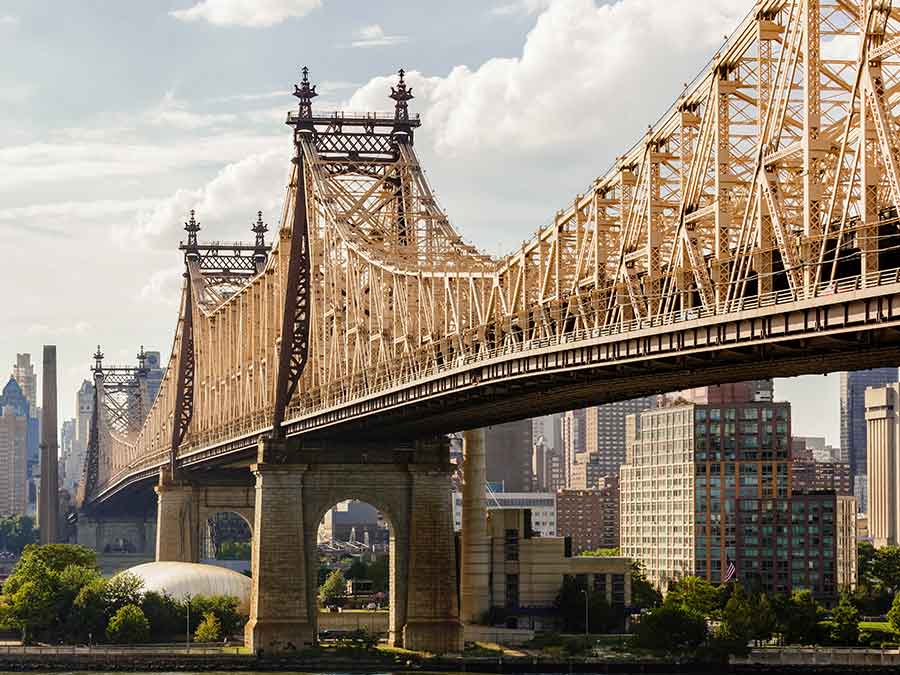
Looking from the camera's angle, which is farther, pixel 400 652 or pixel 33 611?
pixel 33 611

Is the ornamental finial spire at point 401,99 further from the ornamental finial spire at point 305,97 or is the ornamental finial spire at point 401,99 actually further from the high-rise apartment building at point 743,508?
the high-rise apartment building at point 743,508

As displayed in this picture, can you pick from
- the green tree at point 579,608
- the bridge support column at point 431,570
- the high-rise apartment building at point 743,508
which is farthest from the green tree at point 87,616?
the high-rise apartment building at point 743,508

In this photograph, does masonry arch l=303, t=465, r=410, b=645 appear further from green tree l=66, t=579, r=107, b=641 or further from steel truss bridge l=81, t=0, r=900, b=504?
green tree l=66, t=579, r=107, b=641

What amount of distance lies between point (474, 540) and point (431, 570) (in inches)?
668

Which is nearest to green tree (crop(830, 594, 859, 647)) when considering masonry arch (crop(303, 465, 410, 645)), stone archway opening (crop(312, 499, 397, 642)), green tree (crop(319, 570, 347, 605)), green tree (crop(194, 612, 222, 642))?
stone archway opening (crop(312, 499, 397, 642))

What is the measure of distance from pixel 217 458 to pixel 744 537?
4733 centimetres

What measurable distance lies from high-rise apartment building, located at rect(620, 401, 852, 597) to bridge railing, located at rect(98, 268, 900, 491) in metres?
43.0

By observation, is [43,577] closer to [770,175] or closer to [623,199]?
[623,199]

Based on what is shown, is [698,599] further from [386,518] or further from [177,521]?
[177,521]

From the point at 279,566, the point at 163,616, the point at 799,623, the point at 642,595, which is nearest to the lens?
the point at 279,566

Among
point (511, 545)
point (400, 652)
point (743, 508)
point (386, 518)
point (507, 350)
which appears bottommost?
point (400, 652)

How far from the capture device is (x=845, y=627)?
125 metres

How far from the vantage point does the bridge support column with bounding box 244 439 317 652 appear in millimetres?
103062

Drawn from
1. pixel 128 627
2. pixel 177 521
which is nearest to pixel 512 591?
pixel 128 627
